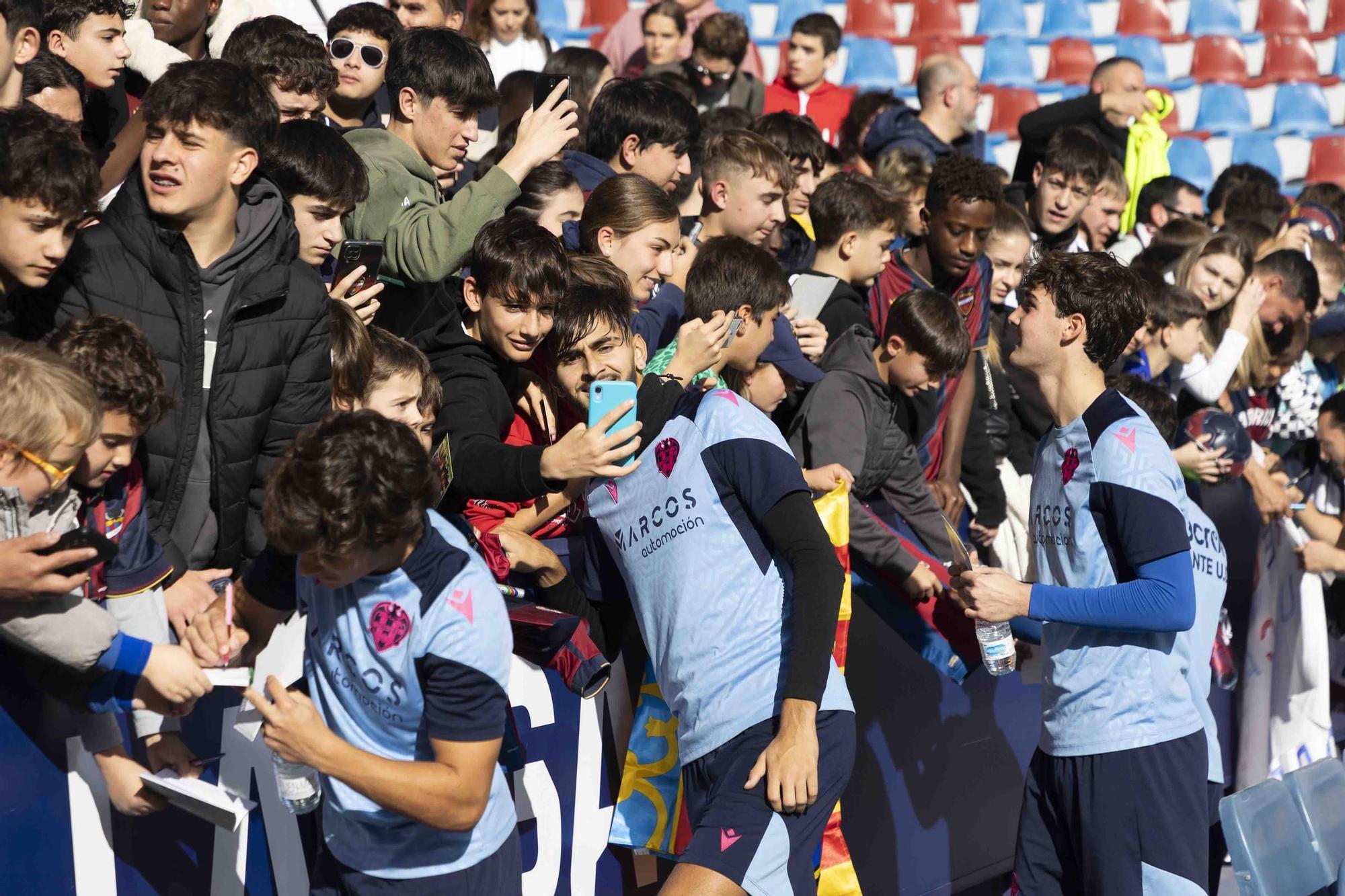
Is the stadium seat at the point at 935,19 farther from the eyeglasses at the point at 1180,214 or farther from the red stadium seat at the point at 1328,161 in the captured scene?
the eyeglasses at the point at 1180,214

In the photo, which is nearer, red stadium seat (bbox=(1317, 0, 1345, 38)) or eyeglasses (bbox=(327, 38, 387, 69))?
eyeglasses (bbox=(327, 38, 387, 69))

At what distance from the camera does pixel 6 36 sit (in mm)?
3514

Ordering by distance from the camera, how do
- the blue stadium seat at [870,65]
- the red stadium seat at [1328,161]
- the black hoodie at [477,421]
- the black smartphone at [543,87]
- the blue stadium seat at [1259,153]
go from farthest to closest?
the red stadium seat at [1328,161], the blue stadium seat at [1259,153], the blue stadium seat at [870,65], the black smartphone at [543,87], the black hoodie at [477,421]

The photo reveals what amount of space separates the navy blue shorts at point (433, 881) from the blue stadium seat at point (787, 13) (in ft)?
36.1

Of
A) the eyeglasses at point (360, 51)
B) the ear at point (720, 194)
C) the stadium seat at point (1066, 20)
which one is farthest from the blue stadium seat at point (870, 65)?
the eyeglasses at point (360, 51)

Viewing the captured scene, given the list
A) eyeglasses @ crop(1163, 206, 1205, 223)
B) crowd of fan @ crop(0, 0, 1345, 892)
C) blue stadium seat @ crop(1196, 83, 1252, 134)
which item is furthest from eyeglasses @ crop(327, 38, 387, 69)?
blue stadium seat @ crop(1196, 83, 1252, 134)

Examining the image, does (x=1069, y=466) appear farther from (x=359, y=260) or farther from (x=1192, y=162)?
(x=1192, y=162)

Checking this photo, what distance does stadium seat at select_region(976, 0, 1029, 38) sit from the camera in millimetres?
13875

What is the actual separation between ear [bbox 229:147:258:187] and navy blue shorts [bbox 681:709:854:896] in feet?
5.86

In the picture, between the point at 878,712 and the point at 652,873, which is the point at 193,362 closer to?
the point at 652,873

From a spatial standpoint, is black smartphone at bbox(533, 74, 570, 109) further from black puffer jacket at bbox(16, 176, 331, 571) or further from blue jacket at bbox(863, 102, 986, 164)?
blue jacket at bbox(863, 102, 986, 164)

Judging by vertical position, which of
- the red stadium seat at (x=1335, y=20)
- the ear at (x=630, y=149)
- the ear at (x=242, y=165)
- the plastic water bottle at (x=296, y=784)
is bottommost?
the plastic water bottle at (x=296, y=784)

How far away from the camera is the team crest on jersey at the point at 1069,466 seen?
12.2 ft

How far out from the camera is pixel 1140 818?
365 centimetres
